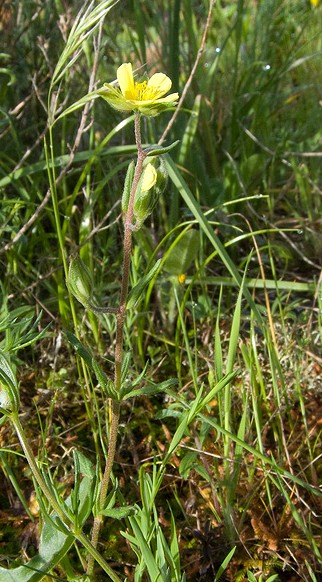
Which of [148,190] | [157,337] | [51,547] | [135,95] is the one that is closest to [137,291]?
[148,190]

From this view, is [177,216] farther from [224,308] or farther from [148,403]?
[148,403]

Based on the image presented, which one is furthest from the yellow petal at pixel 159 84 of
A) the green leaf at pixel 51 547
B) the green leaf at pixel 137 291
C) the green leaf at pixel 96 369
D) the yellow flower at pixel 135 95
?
the green leaf at pixel 51 547

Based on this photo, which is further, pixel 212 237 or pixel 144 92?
pixel 212 237

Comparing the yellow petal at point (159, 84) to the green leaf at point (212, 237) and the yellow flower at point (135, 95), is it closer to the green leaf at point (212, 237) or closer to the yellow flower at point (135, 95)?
the yellow flower at point (135, 95)

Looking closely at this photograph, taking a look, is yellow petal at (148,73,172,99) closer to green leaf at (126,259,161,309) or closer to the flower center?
the flower center

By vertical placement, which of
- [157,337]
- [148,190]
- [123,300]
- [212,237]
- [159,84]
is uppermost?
[159,84]

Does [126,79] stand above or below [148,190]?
above

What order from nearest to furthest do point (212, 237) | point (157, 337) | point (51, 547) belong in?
point (51, 547), point (212, 237), point (157, 337)

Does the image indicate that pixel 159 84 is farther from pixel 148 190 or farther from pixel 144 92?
pixel 148 190
